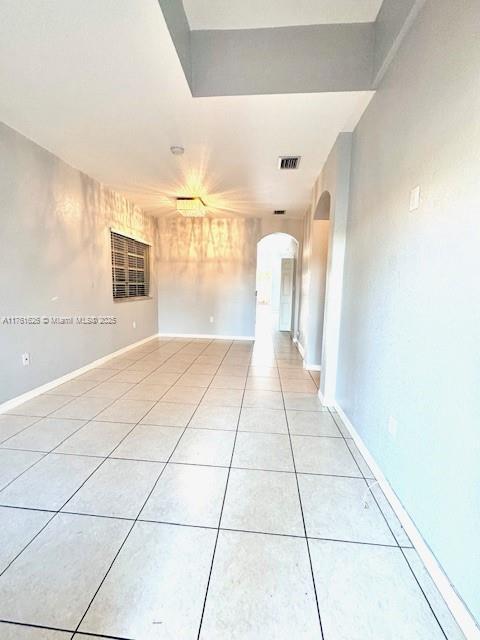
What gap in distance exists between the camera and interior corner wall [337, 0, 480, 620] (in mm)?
1059

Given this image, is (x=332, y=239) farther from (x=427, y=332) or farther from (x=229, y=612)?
(x=229, y=612)

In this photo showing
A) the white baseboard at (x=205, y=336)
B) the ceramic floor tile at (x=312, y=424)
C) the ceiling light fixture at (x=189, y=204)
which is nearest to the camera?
the ceramic floor tile at (x=312, y=424)

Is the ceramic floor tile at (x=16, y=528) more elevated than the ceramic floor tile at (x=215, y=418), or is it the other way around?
Answer: the ceramic floor tile at (x=215, y=418)

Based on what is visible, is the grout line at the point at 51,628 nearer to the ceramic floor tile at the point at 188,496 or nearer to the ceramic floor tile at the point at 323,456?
the ceramic floor tile at the point at 188,496

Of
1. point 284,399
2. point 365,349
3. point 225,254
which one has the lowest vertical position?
point 284,399

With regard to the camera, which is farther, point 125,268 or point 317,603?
point 125,268

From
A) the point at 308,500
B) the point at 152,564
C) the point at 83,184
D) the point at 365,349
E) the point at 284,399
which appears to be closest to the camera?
the point at 152,564

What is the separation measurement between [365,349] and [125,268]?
169 inches

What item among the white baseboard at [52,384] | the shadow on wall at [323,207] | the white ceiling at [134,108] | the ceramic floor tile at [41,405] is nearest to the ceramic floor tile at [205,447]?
the ceramic floor tile at [41,405]

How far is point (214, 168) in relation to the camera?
3.50 m

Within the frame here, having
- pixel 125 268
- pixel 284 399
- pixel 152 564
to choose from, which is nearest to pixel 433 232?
pixel 152 564

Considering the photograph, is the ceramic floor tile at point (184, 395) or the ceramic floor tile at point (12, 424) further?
the ceramic floor tile at point (184, 395)

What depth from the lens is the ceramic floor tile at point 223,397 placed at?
2.90m

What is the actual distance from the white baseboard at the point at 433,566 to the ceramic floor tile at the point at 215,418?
1.13m
